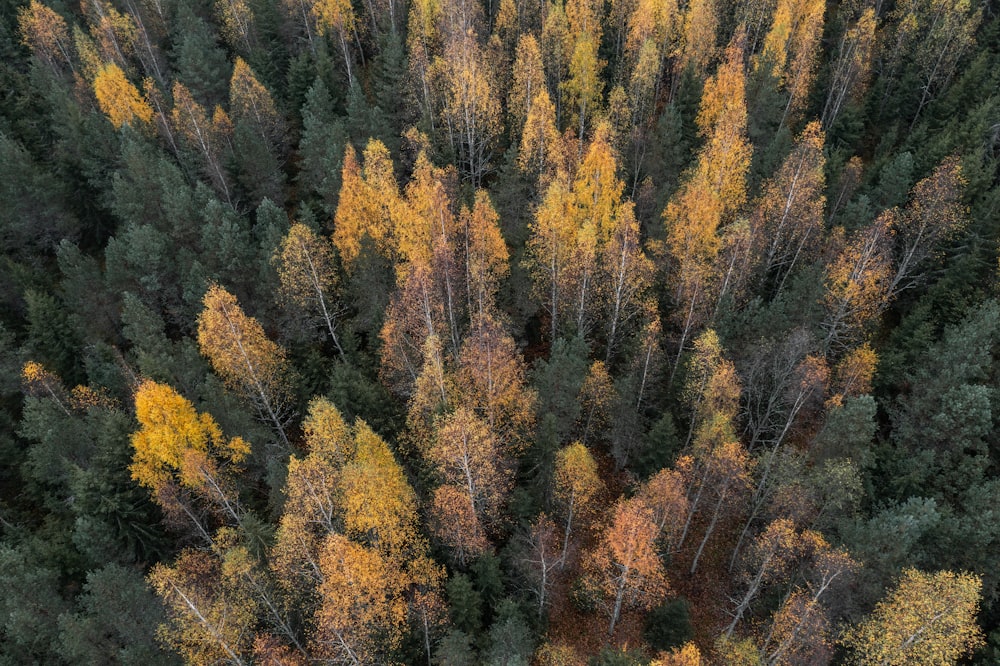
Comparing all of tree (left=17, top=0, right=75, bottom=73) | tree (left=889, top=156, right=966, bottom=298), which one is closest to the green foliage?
tree (left=889, top=156, right=966, bottom=298)

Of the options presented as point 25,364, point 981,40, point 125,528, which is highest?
point 981,40

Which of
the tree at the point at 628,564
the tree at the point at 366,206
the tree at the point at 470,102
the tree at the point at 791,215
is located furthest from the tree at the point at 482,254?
the tree at the point at 628,564

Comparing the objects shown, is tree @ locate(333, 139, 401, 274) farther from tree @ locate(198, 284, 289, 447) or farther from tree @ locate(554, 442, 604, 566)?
tree @ locate(554, 442, 604, 566)

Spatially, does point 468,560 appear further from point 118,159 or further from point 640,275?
point 118,159

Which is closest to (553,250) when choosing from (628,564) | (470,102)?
(470,102)

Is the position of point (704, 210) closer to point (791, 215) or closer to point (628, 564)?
point (791, 215)

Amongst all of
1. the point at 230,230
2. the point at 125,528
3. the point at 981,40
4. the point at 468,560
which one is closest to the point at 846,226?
the point at 981,40

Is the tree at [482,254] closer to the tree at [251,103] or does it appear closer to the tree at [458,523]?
the tree at [458,523]
